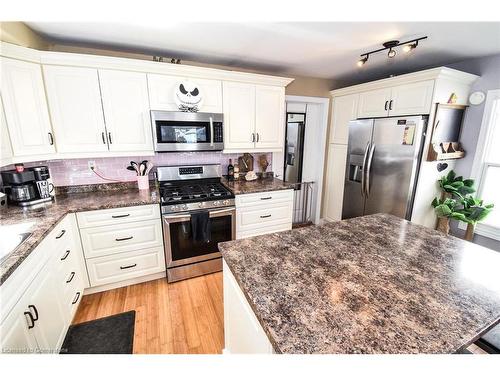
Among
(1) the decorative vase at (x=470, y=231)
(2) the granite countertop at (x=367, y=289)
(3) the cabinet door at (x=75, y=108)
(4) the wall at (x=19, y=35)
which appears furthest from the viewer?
(1) the decorative vase at (x=470, y=231)

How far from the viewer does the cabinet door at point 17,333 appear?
3.21 ft

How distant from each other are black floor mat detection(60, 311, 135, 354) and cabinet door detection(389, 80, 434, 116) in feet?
11.5

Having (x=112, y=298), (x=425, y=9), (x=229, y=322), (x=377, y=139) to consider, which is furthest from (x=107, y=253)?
(x=377, y=139)

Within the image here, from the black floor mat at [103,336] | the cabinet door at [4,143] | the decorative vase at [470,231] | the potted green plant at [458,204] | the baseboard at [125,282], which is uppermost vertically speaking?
the cabinet door at [4,143]

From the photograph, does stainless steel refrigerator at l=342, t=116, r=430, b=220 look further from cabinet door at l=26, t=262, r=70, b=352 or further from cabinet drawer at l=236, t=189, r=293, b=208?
cabinet door at l=26, t=262, r=70, b=352

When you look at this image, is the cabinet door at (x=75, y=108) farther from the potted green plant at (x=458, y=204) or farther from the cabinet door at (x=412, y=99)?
the potted green plant at (x=458, y=204)

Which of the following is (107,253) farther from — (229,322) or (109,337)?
(229,322)

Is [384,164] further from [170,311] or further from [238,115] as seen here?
[170,311]

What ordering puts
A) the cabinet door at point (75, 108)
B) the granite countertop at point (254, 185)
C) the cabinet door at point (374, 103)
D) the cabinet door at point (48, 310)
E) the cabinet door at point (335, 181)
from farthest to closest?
1. the cabinet door at point (335, 181)
2. the cabinet door at point (374, 103)
3. the granite countertop at point (254, 185)
4. the cabinet door at point (75, 108)
5. the cabinet door at point (48, 310)

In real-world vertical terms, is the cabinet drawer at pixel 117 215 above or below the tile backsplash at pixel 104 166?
below

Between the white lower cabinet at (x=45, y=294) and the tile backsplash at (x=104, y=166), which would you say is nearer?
the white lower cabinet at (x=45, y=294)

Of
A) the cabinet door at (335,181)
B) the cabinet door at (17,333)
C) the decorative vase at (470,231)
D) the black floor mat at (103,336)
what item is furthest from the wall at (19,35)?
the decorative vase at (470,231)

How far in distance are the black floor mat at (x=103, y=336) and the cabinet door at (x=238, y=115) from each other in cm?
200

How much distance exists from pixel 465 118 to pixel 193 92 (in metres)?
3.14
